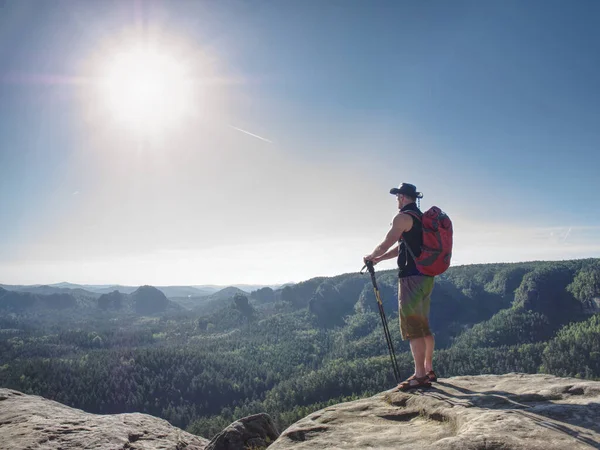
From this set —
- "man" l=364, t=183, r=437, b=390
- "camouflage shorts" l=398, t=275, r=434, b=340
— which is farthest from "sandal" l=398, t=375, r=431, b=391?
"camouflage shorts" l=398, t=275, r=434, b=340

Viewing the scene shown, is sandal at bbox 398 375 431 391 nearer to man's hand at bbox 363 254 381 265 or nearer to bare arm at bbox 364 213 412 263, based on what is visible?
man's hand at bbox 363 254 381 265

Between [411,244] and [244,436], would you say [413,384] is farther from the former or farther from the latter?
[244,436]

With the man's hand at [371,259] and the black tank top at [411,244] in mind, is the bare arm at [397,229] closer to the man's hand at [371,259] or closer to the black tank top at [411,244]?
the black tank top at [411,244]

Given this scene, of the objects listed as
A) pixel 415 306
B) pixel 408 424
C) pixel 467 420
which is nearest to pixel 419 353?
pixel 415 306

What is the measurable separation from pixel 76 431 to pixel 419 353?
32.6ft

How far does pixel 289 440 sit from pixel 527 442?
4052 millimetres

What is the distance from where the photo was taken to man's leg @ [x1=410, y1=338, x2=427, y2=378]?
8836 millimetres

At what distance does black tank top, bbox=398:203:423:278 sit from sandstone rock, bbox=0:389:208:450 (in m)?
8.56

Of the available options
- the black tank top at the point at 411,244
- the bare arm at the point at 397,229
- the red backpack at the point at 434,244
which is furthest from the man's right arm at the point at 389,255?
the red backpack at the point at 434,244

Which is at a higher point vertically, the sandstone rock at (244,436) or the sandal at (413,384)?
the sandal at (413,384)

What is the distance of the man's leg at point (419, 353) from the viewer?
8.84 metres

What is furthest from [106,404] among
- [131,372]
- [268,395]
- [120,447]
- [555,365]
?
[555,365]

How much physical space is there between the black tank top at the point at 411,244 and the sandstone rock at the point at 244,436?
20.6 ft

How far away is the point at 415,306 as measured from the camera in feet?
29.1
